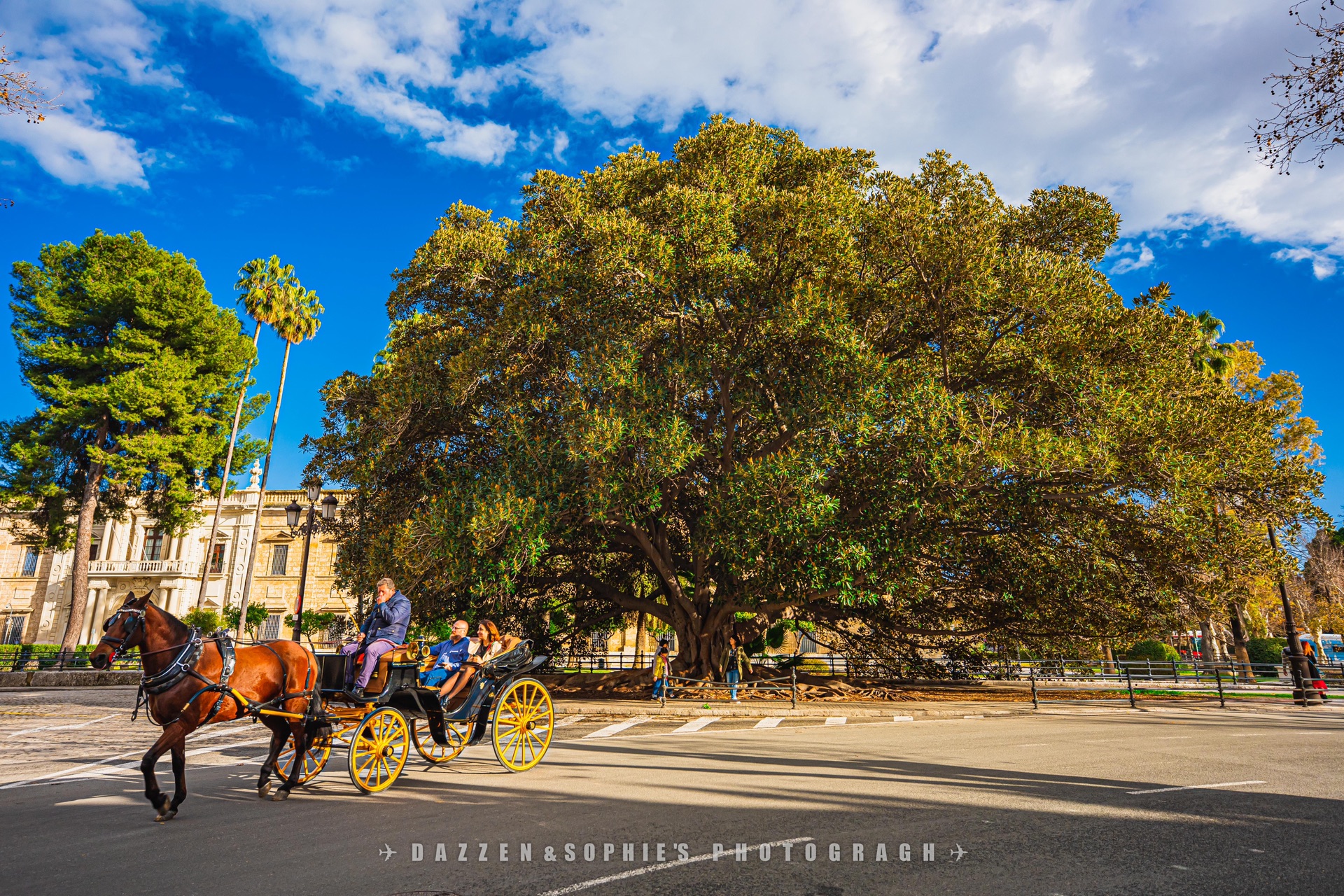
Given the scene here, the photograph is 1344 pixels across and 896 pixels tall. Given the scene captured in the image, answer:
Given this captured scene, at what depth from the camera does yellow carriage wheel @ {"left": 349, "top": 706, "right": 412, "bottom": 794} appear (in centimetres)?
741

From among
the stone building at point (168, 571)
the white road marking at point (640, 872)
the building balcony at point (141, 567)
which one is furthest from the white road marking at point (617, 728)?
the building balcony at point (141, 567)

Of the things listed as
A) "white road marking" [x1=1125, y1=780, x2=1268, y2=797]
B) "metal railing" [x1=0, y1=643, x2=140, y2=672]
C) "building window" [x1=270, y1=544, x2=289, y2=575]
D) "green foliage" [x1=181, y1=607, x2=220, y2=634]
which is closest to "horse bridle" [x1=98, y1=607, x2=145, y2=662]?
"white road marking" [x1=1125, y1=780, x2=1268, y2=797]

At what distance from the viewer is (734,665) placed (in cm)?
2266

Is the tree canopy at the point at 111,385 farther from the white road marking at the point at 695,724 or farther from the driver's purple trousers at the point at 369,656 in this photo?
the driver's purple trousers at the point at 369,656

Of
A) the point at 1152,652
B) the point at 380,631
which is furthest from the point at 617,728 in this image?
the point at 1152,652

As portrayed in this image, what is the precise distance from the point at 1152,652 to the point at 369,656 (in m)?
42.1

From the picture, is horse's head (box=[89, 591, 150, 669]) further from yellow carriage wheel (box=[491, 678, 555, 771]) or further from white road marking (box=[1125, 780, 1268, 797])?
white road marking (box=[1125, 780, 1268, 797])

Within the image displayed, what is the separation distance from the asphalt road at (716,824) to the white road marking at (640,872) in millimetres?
21

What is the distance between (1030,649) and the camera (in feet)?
76.5

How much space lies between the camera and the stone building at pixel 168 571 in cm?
5359

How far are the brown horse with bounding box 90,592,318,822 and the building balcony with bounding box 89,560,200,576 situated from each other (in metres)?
55.1

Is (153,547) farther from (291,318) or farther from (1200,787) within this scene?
(1200,787)

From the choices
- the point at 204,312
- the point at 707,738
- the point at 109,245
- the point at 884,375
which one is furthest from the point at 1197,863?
the point at 109,245

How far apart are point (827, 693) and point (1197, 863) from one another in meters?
17.9
